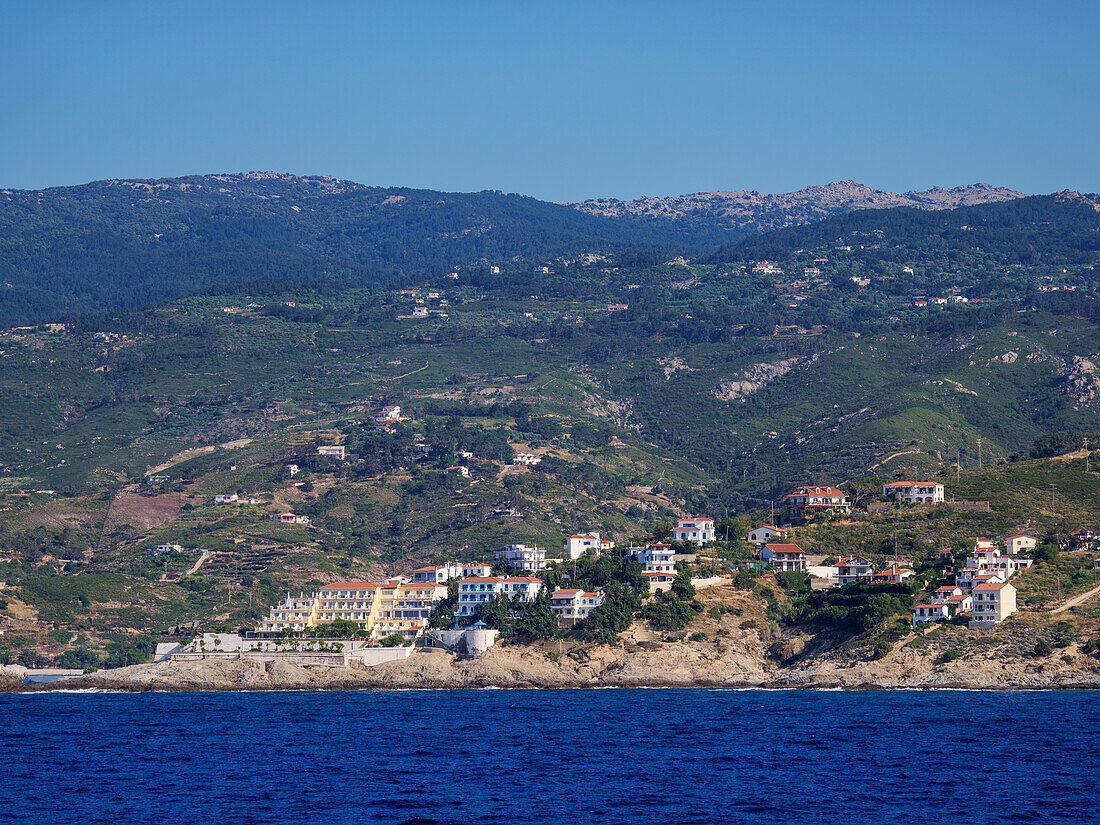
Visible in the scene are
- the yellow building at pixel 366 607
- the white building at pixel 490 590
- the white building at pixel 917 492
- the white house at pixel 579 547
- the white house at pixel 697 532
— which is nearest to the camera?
the white building at pixel 490 590

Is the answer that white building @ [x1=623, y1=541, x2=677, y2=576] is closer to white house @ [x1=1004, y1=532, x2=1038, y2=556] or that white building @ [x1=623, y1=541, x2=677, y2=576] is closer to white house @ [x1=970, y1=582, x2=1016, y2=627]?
white house @ [x1=970, y1=582, x2=1016, y2=627]

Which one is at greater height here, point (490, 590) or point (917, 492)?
point (917, 492)

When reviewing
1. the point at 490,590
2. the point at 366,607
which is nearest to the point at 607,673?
the point at 490,590

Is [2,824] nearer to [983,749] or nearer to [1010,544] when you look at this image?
[983,749]

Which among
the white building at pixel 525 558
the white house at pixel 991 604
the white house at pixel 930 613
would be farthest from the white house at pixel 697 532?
the white house at pixel 991 604

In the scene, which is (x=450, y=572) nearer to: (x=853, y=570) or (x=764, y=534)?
(x=764, y=534)

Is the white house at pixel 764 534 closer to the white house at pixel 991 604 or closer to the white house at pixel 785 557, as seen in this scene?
the white house at pixel 785 557

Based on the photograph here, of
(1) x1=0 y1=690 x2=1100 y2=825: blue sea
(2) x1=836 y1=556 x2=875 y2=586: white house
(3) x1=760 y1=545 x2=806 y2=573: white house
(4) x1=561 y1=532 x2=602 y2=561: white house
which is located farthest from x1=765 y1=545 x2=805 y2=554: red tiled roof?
(4) x1=561 y1=532 x2=602 y2=561: white house

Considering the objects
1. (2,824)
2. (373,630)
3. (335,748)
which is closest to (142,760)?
(335,748)
